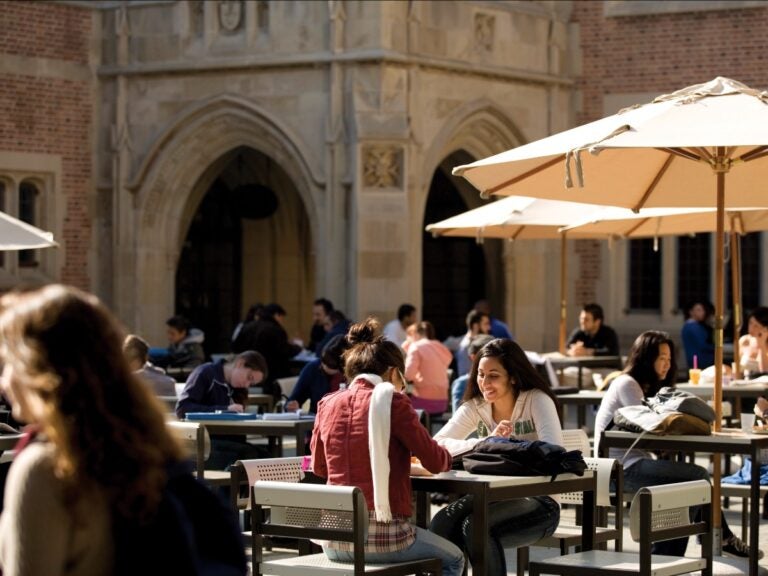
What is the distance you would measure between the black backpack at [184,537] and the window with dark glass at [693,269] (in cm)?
1795

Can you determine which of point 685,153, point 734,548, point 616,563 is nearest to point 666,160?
point 685,153

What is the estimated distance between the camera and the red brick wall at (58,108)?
19.6m

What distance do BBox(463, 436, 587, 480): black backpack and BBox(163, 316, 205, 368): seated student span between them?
371 inches

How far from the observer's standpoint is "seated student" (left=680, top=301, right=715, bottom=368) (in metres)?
16.6

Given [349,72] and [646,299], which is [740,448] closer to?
[349,72]

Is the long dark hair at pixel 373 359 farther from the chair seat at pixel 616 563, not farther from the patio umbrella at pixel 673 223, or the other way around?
the patio umbrella at pixel 673 223

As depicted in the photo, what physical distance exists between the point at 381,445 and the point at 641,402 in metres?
2.93

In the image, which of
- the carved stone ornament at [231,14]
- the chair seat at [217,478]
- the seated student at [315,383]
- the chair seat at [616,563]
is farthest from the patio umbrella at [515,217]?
the chair seat at [616,563]

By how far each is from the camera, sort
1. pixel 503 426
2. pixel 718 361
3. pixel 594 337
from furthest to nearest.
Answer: pixel 594 337, pixel 718 361, pixel 503 426

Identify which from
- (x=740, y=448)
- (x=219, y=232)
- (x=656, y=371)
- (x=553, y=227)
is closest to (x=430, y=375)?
(x=553, y=227)

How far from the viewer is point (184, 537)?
3234 millimetres

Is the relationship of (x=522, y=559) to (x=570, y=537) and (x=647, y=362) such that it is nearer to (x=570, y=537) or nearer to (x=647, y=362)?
(x=570, y=537)

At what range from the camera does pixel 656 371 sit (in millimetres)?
8961

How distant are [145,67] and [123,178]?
1353 millimetres
